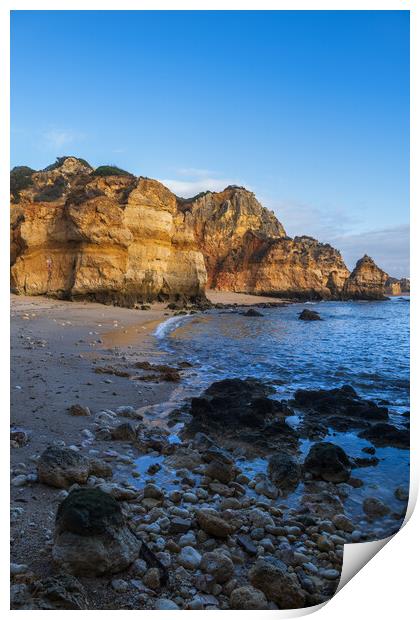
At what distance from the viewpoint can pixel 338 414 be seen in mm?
4543

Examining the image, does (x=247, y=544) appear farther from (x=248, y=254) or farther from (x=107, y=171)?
(x=248, y=254)

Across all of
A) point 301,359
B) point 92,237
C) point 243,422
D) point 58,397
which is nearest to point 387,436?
point 243,422

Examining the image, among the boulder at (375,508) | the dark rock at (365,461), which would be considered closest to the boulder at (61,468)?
the boulder at (375,508)

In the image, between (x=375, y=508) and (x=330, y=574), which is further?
(x=375, y=508)

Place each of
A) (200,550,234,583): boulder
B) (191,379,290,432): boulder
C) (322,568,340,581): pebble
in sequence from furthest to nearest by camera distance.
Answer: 1. (191,379,290,432): boulder
2. (322,568,340,581): pebble
3. (200,550,234,583): boulder

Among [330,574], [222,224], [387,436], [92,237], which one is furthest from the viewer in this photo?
[222,224]

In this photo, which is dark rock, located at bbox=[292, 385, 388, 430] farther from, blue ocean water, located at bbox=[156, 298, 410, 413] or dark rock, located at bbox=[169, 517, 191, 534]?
dark rock, located at bbox=[169, 517, 191, 534]

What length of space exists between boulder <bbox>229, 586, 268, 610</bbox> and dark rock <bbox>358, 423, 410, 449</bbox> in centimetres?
235

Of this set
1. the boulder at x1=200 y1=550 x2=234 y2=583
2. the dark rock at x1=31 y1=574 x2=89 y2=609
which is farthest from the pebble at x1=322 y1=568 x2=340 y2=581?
the dark rock at x1=31 y1=574 x2=89 y2=609

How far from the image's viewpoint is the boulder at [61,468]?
235 cm

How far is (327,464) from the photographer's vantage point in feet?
9.82

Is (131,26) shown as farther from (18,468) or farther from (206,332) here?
(206,332)

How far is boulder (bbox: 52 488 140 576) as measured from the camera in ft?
5.68

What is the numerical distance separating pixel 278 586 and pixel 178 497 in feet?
2.68
